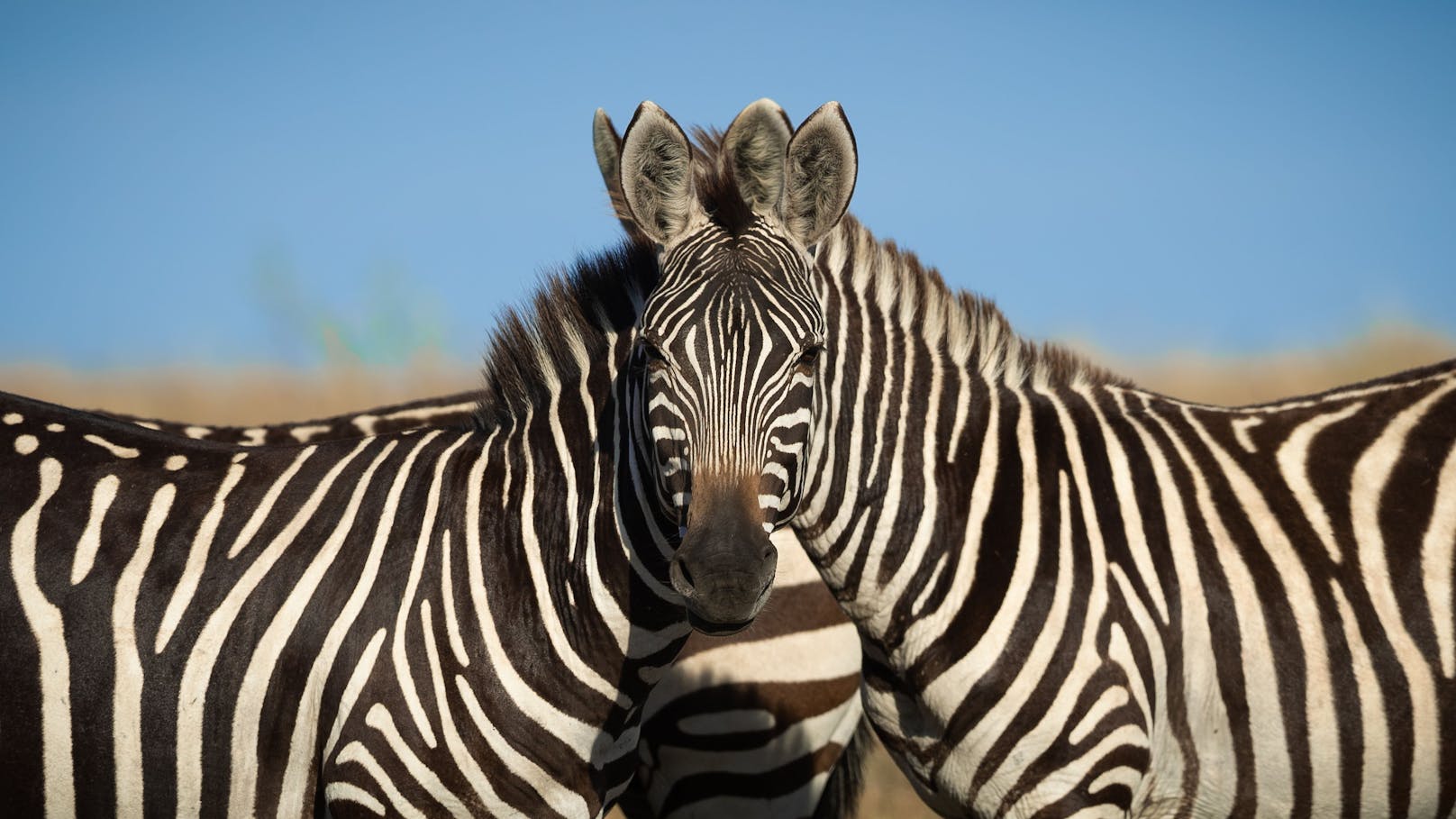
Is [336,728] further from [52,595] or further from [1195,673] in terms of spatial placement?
[1195,673]

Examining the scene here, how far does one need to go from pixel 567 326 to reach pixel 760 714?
2.06 m

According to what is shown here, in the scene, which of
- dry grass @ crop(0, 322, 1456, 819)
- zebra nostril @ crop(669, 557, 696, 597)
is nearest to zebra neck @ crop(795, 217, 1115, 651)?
zebra nostril @ crop(669, 557, 696, 597)

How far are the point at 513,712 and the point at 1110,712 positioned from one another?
6.49ft

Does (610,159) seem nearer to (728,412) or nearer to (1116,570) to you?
(728,412)

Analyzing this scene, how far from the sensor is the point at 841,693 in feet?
17.9

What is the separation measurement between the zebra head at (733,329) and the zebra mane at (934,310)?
A: 1.21 feet

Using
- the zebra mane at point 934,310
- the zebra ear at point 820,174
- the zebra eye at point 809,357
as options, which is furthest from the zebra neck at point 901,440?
the zebra ear at point 820,174

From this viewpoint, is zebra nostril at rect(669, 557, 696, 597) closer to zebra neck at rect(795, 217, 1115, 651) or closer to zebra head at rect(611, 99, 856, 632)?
zebra head at rect(611, 99, 856, 632)

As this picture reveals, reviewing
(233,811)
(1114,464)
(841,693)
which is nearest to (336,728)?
(233,811)

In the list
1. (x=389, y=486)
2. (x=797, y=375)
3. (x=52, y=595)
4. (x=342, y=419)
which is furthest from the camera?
(x=342, y=419)

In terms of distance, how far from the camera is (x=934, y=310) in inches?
177

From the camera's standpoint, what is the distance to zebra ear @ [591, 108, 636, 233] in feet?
14.3

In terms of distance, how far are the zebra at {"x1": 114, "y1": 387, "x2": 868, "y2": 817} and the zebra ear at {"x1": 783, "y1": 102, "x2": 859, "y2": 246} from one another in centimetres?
180

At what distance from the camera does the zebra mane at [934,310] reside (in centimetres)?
446
